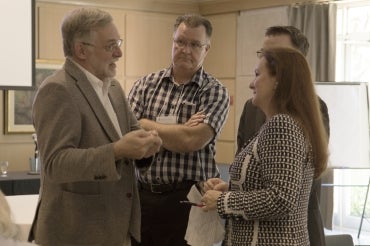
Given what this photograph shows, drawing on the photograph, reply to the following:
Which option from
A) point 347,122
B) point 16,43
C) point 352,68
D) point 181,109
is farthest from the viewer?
point 352,68

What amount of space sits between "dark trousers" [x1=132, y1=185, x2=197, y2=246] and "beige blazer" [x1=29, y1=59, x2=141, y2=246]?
433mm

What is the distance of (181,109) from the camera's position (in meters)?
2.96

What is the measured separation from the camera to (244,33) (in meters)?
8.08

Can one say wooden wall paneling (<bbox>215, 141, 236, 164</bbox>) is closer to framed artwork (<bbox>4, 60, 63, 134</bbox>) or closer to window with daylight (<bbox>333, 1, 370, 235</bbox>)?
window with daylight (<bbox>333, 1, 370, 235</bbox>)

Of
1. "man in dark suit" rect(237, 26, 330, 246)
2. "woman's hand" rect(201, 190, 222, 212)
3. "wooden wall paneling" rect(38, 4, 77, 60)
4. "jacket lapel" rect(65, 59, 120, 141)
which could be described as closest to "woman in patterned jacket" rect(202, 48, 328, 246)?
"woman's hand" rect(201, 190, 222, 212)

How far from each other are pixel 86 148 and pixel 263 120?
3.01 feet

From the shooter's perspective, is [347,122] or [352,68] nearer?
[347,122]

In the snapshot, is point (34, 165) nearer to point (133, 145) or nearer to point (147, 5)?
point (147, 5)

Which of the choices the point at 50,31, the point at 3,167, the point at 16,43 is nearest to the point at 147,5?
the point at 50,31

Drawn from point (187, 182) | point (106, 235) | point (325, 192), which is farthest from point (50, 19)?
point (106, 235)

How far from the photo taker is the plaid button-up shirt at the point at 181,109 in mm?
2877

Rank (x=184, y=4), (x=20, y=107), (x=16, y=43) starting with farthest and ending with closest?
1. (x=184, y=4)
2. (x=20, y=107)
3. (x=16, y=43)

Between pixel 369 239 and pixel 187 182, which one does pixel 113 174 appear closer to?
pixel 187 182

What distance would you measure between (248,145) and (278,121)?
21 cm
